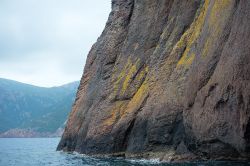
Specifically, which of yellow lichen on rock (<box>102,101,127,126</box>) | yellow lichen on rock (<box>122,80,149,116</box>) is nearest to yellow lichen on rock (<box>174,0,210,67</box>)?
yellow lichen on rock (<box>122,80,149,116</box>)

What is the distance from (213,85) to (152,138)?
12640mm

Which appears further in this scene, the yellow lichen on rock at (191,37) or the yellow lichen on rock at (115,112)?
the yellow lichen on rock at (115,112)

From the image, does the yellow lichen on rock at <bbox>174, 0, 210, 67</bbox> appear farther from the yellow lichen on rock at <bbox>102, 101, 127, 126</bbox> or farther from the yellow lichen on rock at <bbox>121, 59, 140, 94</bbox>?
the yellow lichen on rock at <bbox>102, 101, 127, 126</bbox>

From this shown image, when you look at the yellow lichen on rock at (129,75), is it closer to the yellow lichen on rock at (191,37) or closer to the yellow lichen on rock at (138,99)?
the yellow lichen on rock at (138,99)

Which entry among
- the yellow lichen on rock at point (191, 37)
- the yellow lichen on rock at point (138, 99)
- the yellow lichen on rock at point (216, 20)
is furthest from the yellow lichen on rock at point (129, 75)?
the yellow lichen on rock at point (216, 20)

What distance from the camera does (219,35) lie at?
3928 cm

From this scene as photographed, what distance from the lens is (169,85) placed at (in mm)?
49281

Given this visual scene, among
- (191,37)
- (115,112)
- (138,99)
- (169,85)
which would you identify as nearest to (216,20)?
(191,37)

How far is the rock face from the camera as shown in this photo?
34500 millimetres

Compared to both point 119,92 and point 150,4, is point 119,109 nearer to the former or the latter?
point 119,92

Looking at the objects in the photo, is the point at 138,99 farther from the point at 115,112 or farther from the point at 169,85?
the point at 169,85

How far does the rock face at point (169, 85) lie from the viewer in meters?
34.5

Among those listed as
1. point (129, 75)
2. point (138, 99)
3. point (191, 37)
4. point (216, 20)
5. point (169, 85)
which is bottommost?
point (138, 99)

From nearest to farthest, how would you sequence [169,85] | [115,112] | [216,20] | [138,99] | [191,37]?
[216,20] < [169,85] < [191,37] < [138,99] < [115,112]
